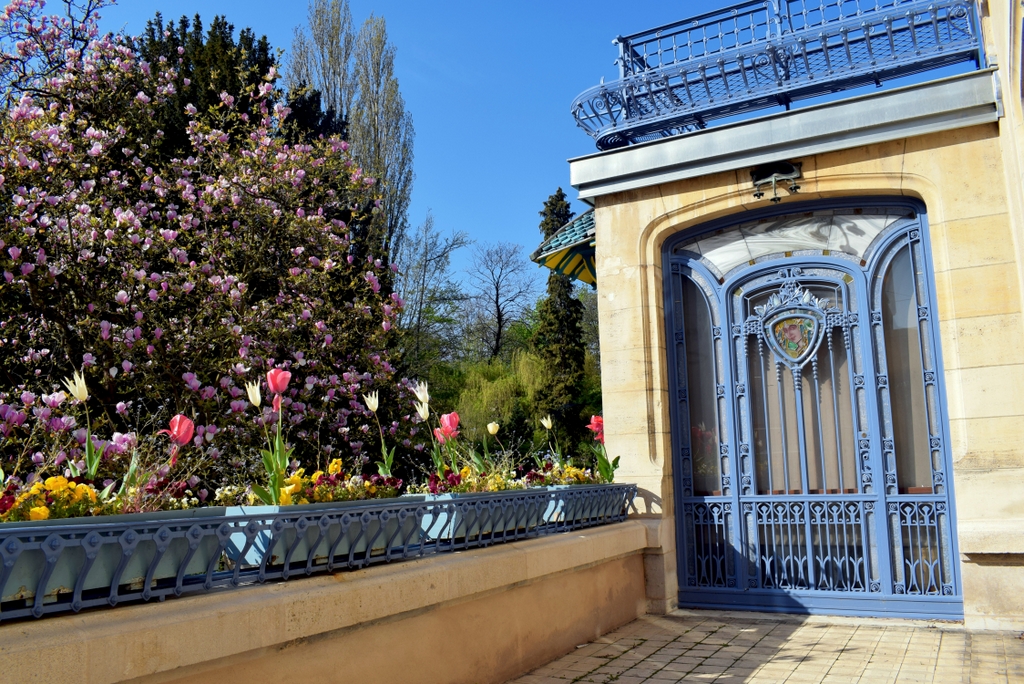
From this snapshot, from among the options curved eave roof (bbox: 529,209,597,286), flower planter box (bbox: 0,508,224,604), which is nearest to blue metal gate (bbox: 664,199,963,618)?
curved eave roof (bbox: 529,209,597,286)

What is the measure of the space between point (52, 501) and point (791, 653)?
186 inches

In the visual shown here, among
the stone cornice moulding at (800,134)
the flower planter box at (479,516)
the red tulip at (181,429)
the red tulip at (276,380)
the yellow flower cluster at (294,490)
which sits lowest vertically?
the flower planter box at (479,516)

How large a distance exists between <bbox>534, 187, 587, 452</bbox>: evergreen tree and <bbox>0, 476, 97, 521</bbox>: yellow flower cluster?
21.5m

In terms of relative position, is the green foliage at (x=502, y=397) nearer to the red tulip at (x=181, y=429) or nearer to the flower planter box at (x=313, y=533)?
the flower planter box at (x=313, y=533)

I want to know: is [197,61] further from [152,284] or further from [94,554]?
[94,554]

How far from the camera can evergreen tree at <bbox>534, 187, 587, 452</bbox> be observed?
25109 mm

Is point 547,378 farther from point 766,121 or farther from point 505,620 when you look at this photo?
point 505,620

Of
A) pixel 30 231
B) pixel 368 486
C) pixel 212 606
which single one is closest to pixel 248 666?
pixel 212 606

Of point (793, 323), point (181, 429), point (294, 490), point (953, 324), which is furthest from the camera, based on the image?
point (793, 323)

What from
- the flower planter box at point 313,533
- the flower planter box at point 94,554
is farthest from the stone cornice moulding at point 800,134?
the flower planter box at point 94,554

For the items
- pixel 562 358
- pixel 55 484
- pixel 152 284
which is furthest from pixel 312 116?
pixel 55 484

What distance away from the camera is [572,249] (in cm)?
906

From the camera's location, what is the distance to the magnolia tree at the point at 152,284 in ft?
24.6

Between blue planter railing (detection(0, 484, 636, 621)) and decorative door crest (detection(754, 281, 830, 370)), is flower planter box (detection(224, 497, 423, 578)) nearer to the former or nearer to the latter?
blue planter railing (detection(0, 484, 636, 621))
